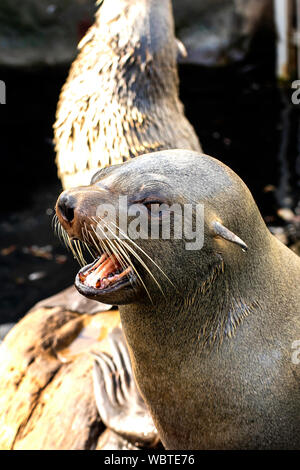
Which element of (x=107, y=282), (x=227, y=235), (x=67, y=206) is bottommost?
(x=107, y=282)

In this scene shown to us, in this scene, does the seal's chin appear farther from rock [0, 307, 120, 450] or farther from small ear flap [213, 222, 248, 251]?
rock [0, 307, 120, 450]

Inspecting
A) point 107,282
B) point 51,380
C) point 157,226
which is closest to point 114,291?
point 107,282

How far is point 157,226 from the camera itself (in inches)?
106

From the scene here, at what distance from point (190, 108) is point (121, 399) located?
798cm

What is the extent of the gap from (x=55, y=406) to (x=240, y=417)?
67.1 inches

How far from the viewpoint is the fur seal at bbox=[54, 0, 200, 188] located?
464cm

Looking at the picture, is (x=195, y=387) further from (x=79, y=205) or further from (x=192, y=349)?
(x=79, y=205)

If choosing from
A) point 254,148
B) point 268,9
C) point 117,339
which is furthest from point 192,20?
point 117,339

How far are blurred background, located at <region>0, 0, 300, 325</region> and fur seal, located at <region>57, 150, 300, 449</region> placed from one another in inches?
145

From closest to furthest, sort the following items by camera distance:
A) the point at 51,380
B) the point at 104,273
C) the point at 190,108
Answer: the point at 104,273 → the point at 51,380 → the point at 190,108

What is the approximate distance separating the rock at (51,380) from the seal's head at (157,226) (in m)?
1.66

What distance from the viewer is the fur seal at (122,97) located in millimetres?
4645

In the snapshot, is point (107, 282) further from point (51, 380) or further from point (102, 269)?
point (51, 380)

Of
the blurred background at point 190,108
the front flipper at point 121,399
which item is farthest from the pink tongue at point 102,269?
the blurred background at point 190,108
